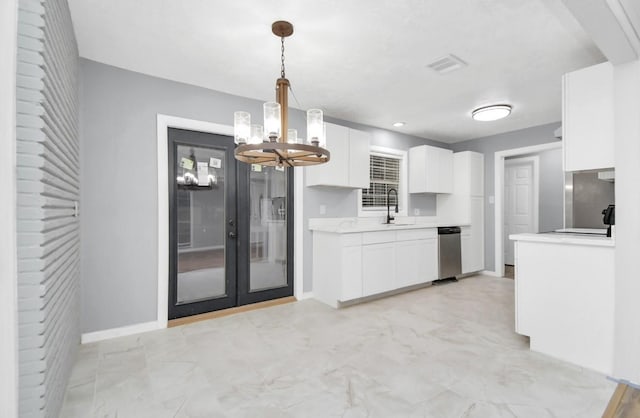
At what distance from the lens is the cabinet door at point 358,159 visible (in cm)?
428

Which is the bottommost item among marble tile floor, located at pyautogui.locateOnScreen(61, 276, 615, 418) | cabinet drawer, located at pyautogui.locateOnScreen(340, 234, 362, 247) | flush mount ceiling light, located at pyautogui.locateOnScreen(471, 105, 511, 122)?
marble tile floor, located at pyautogui.locateOnScreen(61, 276, 615, 418)

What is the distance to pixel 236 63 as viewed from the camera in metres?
2.86

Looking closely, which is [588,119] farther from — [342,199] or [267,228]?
[267,228]

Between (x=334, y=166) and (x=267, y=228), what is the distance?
46.5 inches

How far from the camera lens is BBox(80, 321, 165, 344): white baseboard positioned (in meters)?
2.75

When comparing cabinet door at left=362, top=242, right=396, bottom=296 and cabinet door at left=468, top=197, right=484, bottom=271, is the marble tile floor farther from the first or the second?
cabinet door at left=468, top=197, right=484, bottom=271

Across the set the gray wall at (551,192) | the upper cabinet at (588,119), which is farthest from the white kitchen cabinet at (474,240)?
the upper cabinet at (588,119)

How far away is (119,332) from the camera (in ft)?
9.46

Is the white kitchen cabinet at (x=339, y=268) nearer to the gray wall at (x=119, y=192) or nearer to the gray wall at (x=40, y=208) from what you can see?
the gray wall at (x=119, y=192)

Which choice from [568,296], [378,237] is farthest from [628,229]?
[378,237]

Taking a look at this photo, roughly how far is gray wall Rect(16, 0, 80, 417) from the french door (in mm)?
1425

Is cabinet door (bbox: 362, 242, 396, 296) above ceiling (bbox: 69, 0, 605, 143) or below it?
below

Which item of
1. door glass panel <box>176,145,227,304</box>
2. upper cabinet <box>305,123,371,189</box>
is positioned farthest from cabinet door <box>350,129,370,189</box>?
door glass panel <box>176,145,227,304</box>

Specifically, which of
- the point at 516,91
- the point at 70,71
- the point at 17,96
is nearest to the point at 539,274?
the point at 516,91
